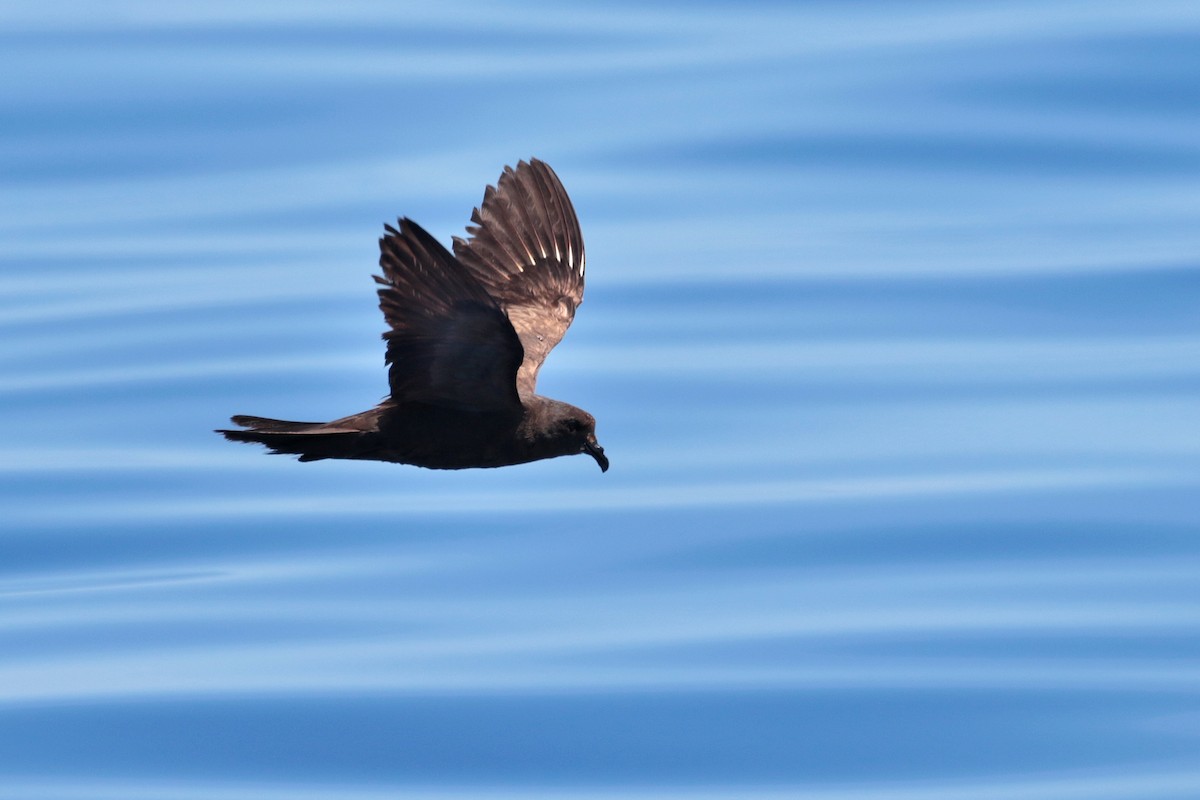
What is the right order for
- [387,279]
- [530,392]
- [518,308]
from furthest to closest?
[518,308]
[530,392]
[387,279]

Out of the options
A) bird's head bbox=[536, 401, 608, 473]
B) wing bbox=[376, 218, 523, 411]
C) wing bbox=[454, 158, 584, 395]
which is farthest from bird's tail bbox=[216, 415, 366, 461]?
wing bbox=[454, 158, 584, 395]

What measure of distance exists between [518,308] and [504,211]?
58 centimetres

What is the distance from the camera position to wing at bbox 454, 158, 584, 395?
38.8ft

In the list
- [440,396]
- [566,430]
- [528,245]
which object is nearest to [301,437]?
[440,396]

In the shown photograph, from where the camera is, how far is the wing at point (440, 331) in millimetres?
8961

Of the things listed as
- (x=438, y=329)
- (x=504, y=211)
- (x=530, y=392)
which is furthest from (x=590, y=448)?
(x=504, y=211)

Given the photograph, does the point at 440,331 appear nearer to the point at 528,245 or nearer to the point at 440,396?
the point at 440,396

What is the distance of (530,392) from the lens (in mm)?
10500

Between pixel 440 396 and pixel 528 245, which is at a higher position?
pixel 528 245

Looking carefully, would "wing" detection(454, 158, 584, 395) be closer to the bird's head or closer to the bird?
the bird

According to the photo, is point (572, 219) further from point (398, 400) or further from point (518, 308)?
point (398, 400)

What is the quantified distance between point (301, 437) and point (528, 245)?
2.82m

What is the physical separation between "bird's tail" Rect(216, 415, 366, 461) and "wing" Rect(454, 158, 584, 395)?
2298mm

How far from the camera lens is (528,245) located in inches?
470
